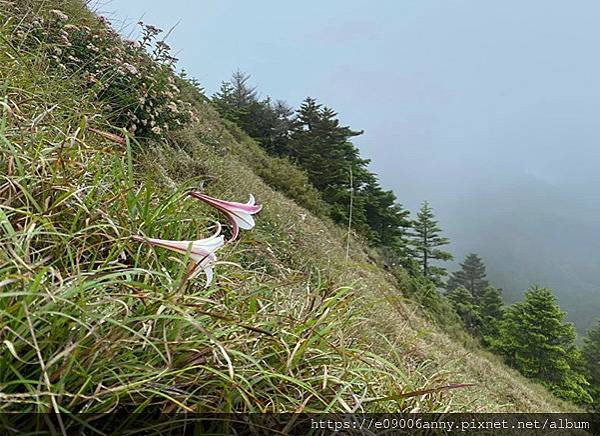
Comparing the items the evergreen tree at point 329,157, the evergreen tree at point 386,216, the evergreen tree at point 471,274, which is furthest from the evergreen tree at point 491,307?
the evergreen tree at point 329,157

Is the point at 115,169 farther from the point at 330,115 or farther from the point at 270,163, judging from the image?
the point at 330,115

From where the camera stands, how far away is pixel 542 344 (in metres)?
29.3

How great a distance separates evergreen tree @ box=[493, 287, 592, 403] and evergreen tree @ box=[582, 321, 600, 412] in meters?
1.11

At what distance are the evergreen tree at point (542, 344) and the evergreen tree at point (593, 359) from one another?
1.11m

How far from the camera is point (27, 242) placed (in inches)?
49.6

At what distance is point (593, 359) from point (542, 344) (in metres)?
11.9

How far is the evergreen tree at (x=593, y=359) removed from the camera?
1258 inches

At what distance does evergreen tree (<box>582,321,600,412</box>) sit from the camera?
32.0 meters

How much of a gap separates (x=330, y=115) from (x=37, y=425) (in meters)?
26.7

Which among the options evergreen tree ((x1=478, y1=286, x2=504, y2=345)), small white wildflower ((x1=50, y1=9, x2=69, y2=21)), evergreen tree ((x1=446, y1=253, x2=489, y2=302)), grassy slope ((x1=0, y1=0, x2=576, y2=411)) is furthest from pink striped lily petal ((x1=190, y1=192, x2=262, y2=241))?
evergreen tree ((x1=446, y1=253, x2=489, y2=302))

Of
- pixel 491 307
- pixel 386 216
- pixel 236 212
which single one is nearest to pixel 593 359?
pixel 491 307

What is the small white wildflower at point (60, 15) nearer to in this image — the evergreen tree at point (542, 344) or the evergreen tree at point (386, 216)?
the evergreen tree at point (386, 216)

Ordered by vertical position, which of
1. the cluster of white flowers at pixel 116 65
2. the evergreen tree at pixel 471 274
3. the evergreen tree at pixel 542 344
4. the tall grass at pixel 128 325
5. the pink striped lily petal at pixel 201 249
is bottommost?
the tall grass at pixel 128 325

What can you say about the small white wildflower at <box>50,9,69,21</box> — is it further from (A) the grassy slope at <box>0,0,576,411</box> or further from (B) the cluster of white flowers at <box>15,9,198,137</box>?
(A) the grassy slope at <box>0,0,576,411</box>
